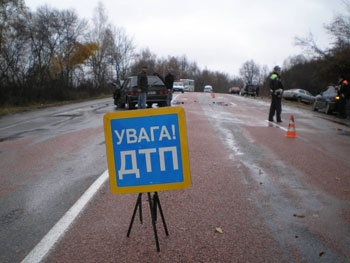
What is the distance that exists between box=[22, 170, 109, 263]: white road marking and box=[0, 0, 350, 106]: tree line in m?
23.5

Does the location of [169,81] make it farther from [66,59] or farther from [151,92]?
[66,59]

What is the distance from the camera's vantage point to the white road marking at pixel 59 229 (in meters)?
3.53

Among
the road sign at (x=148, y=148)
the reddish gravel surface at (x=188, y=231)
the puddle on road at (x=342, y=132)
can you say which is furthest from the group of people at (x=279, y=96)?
the road sign at (x=148, y=148)

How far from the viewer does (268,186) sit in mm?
5797

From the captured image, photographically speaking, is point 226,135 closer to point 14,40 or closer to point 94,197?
point 94,197

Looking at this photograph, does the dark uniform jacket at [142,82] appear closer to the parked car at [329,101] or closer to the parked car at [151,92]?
the parked car at [151,92]

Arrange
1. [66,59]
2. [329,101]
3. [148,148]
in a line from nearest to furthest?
[148,148], [329,101], [66,59]

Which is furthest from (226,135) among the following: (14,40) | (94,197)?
(14,40)

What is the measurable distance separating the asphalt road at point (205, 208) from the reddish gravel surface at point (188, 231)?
1 centimetres

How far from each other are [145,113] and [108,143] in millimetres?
465

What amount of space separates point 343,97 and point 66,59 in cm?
4109

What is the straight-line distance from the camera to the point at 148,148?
11.8 feet

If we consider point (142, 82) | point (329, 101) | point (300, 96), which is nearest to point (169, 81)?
point (142, 82)

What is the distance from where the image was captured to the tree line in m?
29.8
